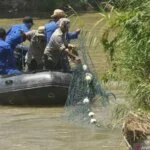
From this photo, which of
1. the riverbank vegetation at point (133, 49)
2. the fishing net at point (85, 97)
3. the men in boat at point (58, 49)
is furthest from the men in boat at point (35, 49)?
the riverbank vegetation at point (133, 49)

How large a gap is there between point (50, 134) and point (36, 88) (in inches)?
102

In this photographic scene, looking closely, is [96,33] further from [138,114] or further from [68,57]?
[68,57]

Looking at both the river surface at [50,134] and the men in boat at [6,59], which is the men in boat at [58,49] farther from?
the river surface at [50,134]

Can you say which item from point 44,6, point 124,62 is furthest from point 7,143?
point 44,6

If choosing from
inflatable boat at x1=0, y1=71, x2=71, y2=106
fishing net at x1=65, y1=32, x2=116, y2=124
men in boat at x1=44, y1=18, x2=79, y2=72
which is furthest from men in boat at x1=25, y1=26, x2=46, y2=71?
fishing net at x1=65, y1=32, x2=116, y2=124

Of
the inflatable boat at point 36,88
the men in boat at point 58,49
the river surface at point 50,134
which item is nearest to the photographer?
the river surface at point 50,134

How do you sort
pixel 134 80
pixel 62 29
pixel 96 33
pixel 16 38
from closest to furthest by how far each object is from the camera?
pixel 134 80, pixel 96 33, pixel 62 29, pixel 16 38

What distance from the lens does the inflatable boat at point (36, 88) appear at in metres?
11.6

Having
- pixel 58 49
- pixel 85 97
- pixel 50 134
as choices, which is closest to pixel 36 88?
pixel 58 49

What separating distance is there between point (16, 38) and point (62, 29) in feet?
5.51

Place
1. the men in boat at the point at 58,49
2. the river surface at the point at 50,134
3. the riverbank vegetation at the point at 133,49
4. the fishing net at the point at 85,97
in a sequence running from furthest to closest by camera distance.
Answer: the men in boat at the point at 58,49 → the fishing net at the point at 85,97 → the river surface at the point at 50,134 → the riverbank vegetation at the point at 133,49

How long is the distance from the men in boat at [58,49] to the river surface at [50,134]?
3.61 feet

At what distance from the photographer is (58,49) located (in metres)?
11.6

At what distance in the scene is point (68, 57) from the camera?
1167cm
